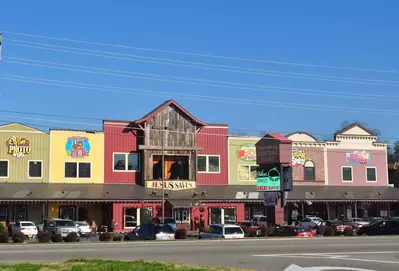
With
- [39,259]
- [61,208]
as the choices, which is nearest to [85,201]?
[61,208]

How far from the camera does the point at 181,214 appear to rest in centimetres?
5366

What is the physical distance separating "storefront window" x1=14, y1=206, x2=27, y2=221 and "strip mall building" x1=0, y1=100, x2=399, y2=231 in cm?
8

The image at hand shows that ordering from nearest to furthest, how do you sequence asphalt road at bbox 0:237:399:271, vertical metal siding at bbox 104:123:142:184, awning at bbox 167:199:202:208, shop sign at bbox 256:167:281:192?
1. asphalt road at bbox 0:237:399:271
2. shop sign at bbox 256:167:281:192
3. awning at bbox 167:199:202:208
4. vertical metal siding at bbox 104:123:142:184

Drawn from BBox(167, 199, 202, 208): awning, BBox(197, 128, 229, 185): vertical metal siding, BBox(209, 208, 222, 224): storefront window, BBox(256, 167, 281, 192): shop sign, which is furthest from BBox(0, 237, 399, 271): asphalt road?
Answer: BBox(197, 128, 229, 185): vertical metal siding

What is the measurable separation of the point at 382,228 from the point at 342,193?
1914 centimetres

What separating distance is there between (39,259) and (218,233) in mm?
17291

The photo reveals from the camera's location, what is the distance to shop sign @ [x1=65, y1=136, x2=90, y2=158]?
52.0 m

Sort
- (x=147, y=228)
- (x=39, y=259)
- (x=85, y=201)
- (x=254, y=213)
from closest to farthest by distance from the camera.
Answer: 1. (x=39, y=259)
2. (x=147, y=228)
3. (x=85, y=201)
4. (x=254, y=213)

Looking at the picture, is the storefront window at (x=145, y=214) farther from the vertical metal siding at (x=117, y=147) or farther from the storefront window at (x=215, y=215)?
the storefront window at (x=215, y=215)

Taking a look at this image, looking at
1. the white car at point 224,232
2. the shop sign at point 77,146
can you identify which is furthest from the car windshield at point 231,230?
the shop sign at point 77,146

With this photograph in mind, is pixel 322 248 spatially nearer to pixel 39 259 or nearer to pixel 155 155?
pixel 39 259

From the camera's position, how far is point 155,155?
178 ft

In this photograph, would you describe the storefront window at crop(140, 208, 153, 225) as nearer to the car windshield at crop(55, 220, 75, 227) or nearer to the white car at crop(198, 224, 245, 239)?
the car windshield at crop(55, 220, 75, 227)

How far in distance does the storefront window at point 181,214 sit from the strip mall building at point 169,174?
0.27 ft
